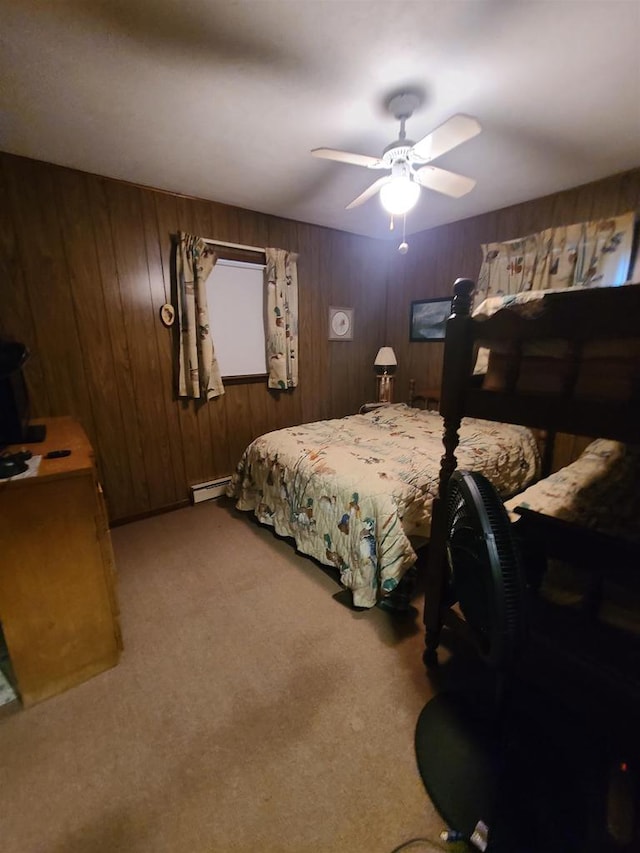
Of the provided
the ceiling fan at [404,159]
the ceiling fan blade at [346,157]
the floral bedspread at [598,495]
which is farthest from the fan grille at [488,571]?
the ceiling fan blade at [346,157]

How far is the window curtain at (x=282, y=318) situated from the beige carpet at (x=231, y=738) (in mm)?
2055

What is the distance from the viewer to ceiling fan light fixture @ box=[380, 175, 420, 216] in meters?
1.80

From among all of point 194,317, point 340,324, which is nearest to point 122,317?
point 194,317

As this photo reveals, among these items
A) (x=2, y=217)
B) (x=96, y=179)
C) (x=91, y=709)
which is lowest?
(x=91, y=709)

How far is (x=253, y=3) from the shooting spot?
1244mm

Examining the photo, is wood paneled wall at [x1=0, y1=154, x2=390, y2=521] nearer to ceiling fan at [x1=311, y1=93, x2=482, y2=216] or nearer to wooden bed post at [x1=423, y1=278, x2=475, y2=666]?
ceiling fan at [x1=311, y1=93, x2=482, y2=216]

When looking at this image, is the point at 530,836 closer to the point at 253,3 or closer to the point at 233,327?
the point at 253,3

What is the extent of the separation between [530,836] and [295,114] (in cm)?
297

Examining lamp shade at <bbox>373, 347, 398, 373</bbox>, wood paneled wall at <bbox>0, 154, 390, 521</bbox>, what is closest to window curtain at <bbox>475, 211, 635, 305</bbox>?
lamp shade at <bbox>373, 347, 398, 373</bbox>

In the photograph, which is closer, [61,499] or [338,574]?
[61,499]

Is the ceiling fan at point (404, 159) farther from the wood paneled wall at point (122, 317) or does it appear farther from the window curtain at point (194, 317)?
the wood paneled wall at point (122, 317)

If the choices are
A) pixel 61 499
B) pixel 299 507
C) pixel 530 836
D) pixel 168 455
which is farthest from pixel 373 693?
pixel 168 455

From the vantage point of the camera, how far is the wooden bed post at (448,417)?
1.24 meters

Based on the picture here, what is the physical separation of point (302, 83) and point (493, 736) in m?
2.77
